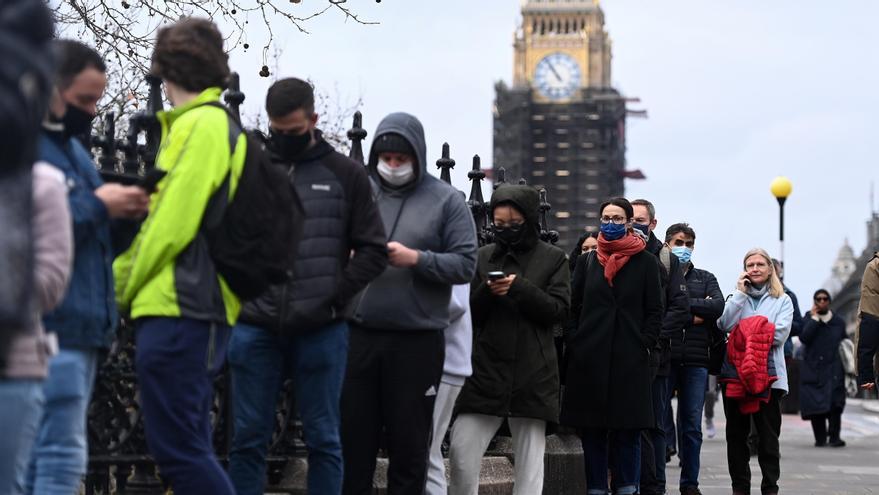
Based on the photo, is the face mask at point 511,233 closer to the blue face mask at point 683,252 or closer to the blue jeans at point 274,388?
the blue jeans at point 274,388

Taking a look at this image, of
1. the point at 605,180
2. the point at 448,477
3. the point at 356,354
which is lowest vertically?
the point at 448,477

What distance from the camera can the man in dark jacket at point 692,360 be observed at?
40.5 feet

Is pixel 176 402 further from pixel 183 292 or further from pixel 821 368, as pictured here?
pixel 821 368

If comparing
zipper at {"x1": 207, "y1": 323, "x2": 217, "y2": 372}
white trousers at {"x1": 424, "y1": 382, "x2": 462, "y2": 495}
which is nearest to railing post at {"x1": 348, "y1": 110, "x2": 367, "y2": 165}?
white trousers at {"x1": 424, "y1": 382, "x2": 462, "y2": 495}

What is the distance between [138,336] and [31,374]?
4.99 ft

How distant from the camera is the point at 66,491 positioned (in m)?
5.37

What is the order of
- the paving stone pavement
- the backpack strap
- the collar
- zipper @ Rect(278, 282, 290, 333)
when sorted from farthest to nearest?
the paving stone pavement < the backpack strap < zipper @ Rect(278, 282, 290, 333) < the collar

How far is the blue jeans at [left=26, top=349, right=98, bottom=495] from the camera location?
5.30 metres

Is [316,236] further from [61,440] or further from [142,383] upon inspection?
[61,440]

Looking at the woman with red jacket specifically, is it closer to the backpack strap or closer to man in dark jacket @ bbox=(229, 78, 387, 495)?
the backpack strap

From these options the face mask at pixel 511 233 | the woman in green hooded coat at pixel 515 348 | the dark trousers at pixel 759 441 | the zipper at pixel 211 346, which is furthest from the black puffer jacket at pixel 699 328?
the zipper at pixel 211 346

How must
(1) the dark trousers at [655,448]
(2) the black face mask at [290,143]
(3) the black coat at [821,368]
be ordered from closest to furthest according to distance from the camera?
(2) the black face mask at [290,143]
(1) the dark trousers at [655,448]
(3) the black coat at [821,368]

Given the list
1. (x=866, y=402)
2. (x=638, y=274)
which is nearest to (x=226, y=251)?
(x=638, y=274)

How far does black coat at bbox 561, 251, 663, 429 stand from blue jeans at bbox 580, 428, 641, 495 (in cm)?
17
